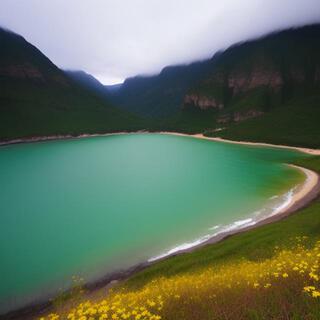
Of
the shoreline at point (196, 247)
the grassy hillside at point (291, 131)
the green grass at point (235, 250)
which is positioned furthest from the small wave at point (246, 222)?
the grassy hillside at point (291, 131)

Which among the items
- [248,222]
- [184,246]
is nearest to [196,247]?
[184,246]

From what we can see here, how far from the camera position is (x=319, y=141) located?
475 feet

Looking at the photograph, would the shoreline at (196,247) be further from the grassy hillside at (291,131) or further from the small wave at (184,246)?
the grassy hillside at (291,131)

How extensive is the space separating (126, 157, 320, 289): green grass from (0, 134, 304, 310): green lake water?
5388 mm

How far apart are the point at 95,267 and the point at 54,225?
59.0 ft

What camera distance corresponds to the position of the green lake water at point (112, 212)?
37.7 m

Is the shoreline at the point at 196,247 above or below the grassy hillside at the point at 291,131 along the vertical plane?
above

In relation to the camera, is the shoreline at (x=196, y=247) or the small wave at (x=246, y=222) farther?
the small wave at (x=246, y=222)

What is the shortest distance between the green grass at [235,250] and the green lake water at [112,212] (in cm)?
539

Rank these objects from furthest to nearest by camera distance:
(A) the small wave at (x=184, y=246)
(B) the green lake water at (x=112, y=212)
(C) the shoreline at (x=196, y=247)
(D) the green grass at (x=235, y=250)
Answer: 1. (A) the small wave at (x=184, y=246)
2. (B) the green lake water at (x=112, y=212)
3. (D) the green grass at (x=235, y=250)
4. (C) the shoreline at (x=196, y=247)

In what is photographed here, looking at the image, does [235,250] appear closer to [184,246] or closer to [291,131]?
[184,246]

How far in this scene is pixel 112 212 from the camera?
5862cm

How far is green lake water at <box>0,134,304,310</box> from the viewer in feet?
124

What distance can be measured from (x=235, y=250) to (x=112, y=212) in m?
29.8
